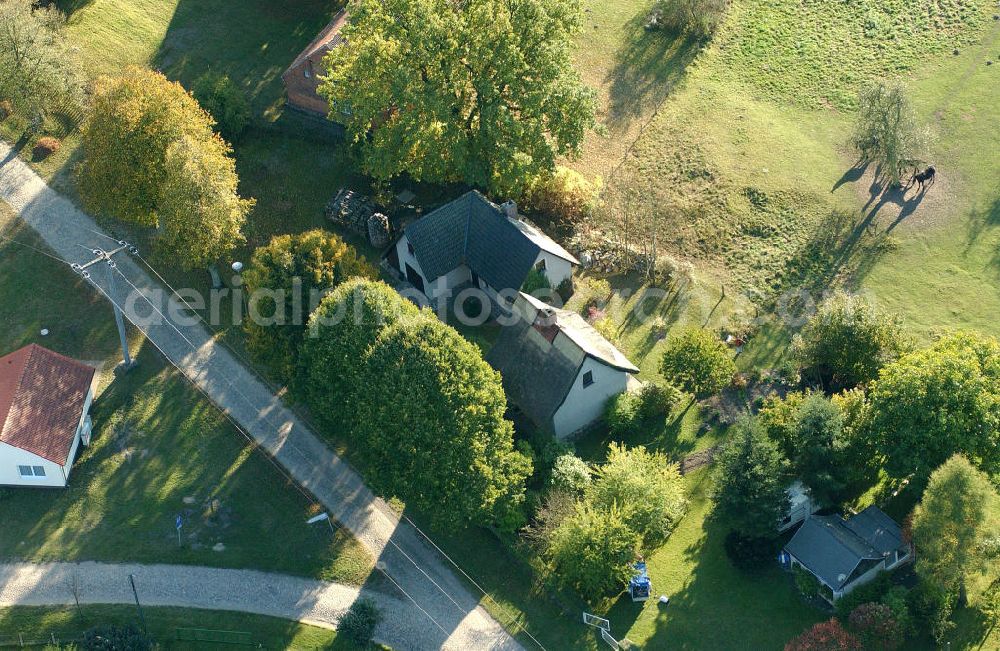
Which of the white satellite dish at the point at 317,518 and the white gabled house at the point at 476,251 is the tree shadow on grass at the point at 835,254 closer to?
the white gabled house at the point at 476,251

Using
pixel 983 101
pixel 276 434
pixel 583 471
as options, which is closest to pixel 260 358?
Result: pixel 276 434

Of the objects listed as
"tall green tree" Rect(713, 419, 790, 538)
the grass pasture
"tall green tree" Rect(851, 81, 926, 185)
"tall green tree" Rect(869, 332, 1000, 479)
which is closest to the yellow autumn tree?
the grass pasture

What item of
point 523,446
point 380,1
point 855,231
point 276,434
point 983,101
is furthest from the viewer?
point 983,101

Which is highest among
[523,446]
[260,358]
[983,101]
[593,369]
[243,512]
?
[983,101]

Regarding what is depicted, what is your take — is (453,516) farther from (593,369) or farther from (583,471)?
(593,369)

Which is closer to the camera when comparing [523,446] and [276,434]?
[523,446]

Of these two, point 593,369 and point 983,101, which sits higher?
point 983,101

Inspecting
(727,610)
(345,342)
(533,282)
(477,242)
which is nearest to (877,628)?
(727,610)

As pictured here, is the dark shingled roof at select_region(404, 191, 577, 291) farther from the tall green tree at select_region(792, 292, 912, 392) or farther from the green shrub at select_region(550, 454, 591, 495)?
the tall green tree at select_region(792, 292, 912, 392)
